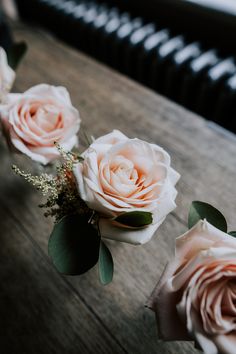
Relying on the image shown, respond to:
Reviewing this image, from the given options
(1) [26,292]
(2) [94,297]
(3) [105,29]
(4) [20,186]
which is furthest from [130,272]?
(3) [105,29]

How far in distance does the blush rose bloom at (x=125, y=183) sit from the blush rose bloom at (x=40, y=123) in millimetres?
124

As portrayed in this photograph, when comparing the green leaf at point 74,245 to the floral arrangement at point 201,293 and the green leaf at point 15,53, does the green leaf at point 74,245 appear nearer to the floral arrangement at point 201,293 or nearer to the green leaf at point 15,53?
the floral arrangement at point 201,293

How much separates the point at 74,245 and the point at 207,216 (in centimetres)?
19

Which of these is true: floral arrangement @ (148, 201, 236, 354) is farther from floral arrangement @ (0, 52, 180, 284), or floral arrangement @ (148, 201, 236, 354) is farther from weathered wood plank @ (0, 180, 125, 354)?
weathered wood plank @ (0, 180, 125, 354)

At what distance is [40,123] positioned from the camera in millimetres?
548

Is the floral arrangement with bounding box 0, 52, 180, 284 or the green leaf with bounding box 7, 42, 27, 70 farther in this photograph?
the green leaf with bounding box 7, 42, 27, 70

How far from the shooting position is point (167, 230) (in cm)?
60

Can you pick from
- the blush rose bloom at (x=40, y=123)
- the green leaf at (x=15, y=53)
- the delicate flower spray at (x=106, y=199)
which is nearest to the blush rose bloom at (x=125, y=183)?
the delicate flower spray at (x=106, y=199)

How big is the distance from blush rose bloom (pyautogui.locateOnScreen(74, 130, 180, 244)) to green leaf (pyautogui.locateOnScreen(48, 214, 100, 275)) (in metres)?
0.03

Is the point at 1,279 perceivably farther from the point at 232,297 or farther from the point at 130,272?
the point at 232,297

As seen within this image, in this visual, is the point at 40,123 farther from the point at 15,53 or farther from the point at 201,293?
the point at 201,293

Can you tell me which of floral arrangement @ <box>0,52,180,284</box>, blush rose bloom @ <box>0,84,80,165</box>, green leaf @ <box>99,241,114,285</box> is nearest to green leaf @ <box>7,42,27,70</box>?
blush rose bloom @ <box>0,84,80,165</box>

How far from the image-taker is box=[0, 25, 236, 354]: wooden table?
51cm

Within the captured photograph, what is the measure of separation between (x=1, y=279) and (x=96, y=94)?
1.73 ft
